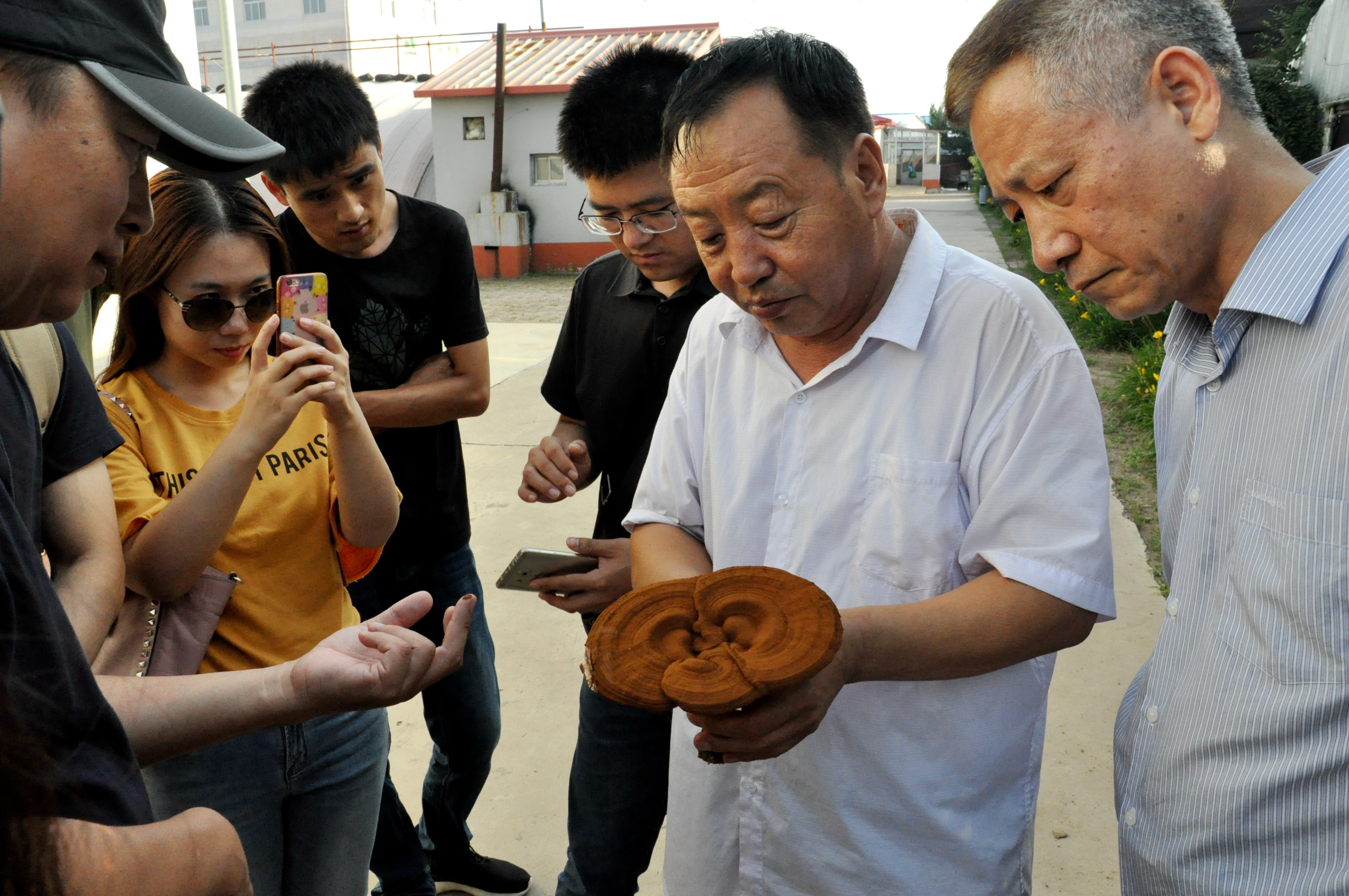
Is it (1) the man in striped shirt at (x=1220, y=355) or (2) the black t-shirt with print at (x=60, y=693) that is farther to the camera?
(1) the man in striped shirt at (x=1220, y=355)

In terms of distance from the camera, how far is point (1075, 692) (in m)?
3.72

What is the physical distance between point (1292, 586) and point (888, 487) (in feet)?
1.77

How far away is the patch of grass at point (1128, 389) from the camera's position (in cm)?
518

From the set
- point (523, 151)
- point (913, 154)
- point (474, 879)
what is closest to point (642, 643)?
point (474, 879)

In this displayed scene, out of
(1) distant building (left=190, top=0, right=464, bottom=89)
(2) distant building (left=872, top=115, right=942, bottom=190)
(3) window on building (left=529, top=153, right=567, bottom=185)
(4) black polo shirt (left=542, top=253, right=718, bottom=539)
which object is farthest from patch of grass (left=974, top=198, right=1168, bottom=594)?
(2) distant building (left=872, top=115, right=942, bottom=190)

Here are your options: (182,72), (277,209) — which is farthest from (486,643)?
(277,209)

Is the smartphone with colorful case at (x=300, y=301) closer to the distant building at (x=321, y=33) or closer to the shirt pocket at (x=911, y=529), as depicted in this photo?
the shirt pocket at (x=911, y=529)

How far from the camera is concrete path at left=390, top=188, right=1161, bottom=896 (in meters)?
2.99

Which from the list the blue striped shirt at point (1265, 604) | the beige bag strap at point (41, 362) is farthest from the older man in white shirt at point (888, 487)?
the beige bag strap at point (41, 362)

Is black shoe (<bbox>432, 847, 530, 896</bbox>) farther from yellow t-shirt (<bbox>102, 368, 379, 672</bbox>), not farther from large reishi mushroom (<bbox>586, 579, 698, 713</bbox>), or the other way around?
large reishi mushroom (<bbox>586, 579, 698, 713</bbox>)

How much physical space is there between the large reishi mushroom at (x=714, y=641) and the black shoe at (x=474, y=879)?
1.85m

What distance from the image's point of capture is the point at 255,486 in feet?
6.15

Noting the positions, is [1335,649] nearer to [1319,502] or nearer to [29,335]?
[1319,502]

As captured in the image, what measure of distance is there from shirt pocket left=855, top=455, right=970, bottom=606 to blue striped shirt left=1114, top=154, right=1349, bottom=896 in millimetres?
323
